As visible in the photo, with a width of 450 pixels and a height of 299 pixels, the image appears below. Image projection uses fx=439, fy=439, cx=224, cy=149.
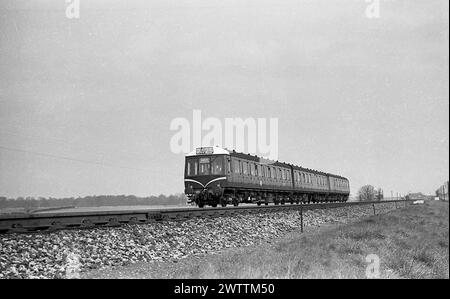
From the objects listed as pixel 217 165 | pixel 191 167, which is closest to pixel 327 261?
pixel 217 165

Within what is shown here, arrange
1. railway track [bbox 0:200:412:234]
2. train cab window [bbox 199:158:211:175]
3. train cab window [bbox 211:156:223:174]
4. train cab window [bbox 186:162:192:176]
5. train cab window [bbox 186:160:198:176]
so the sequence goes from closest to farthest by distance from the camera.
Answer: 1. railway track [bbox 0:200:412:234]
2. train cab window [bbox 211:156:223:174]
3. train cab window [bbox 199:158:211:175]
4. train cab window [bbox 186:160:198:176]
5. train cab window [bbox 186:162:192:176]

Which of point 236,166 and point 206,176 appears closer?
point 206,176

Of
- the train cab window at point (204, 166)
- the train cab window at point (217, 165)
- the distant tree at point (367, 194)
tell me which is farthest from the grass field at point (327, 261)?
the distant tree at point (367, 194)

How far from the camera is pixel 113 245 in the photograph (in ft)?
31.4

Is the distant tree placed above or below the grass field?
below

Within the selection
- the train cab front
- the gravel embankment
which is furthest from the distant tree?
the gravel embankment

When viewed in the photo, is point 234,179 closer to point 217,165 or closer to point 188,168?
point 217,165

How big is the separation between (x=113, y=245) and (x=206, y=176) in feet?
43.6

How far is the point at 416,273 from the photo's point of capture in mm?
8789

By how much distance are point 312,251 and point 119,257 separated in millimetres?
4549

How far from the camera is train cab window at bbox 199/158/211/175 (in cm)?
2293

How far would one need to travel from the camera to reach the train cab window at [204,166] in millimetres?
22934

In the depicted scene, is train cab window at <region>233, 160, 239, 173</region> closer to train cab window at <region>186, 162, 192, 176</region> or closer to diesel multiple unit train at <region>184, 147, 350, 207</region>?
diesel multiple unit train at <region>184, 147, 350, 207</region>
